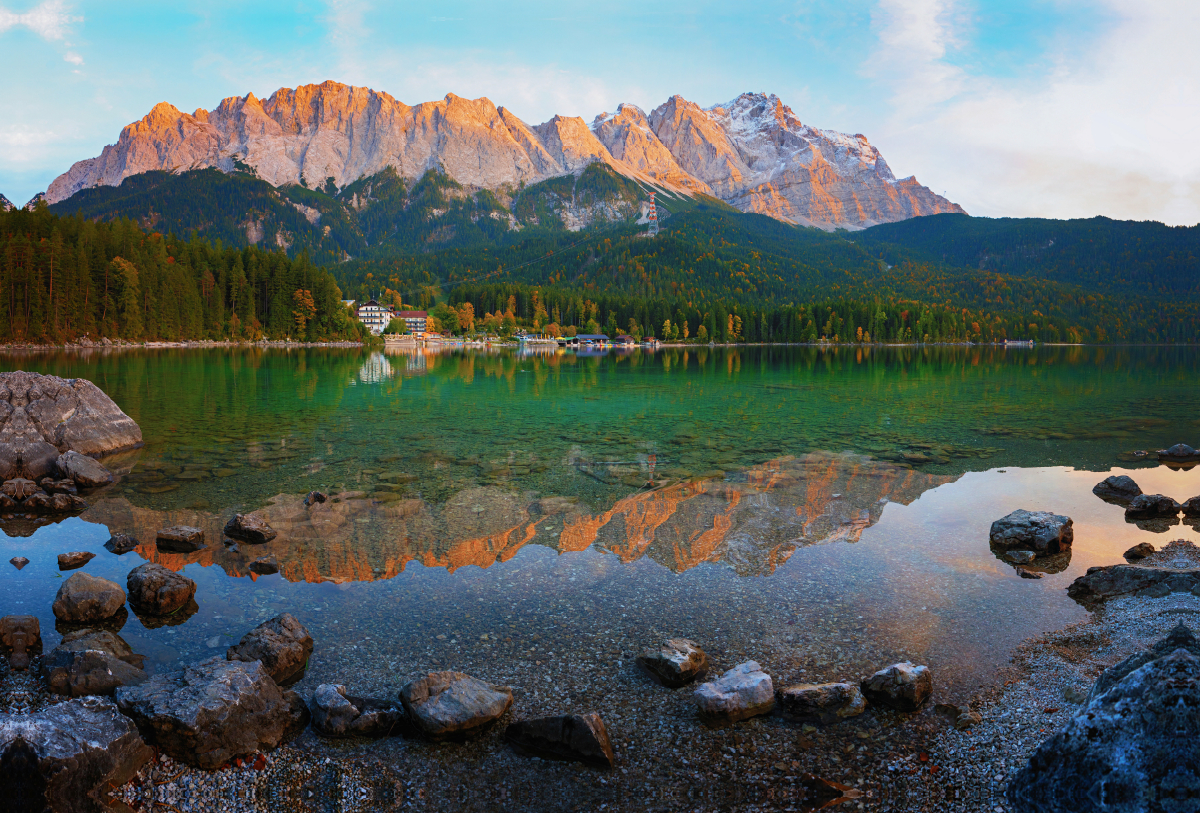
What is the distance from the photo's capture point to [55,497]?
17.8 meters

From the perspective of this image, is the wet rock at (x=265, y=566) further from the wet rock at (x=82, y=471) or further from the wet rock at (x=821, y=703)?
the wet rock at (x=82, y=471)

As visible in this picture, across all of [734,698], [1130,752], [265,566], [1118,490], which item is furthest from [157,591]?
[1118,490]

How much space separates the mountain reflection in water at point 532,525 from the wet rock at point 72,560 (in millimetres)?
1014

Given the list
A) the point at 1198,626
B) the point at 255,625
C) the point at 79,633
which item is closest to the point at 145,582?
the point at 79,633

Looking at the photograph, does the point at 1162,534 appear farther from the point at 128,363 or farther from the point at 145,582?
the point at 128,363

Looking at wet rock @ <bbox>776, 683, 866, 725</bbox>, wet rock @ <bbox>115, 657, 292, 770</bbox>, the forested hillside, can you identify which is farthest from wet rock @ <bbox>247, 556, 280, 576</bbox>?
the forested hillside

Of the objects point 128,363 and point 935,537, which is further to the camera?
point 128,363

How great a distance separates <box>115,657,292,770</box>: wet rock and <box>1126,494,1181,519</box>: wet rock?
20.8 m

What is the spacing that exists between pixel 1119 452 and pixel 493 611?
94.0ft

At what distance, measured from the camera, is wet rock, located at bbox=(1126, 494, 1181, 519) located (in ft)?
57.0

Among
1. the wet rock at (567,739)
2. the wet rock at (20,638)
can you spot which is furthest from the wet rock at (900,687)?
the wet rock at (20,638)

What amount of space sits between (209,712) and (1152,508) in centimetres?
2218

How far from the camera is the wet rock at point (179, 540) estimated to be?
1424 centimetres

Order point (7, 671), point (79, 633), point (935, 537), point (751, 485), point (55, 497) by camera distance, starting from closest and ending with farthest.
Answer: point (7, 671)
point (79, 633)
point (935, 537)
point (55, 497)
point (751, 485)
